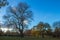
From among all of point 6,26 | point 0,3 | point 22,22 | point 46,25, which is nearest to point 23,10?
point 22,22

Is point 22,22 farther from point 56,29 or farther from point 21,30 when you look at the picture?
point 56,29

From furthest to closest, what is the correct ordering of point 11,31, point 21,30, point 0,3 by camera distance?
point 11,31 < point 21,30 < point 0,3

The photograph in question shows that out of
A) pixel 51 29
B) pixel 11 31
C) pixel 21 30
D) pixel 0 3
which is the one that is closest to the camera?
pixel 0 3

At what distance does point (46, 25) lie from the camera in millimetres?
54312

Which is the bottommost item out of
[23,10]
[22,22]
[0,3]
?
[0,3]

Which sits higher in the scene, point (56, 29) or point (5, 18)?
point (5, 18)

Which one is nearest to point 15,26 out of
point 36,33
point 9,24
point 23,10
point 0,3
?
point 9,24

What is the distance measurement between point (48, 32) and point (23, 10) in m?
13.0

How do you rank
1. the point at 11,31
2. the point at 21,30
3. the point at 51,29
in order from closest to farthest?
1. the point at 21,30
2. the point at 11,31
3. the point at 51,29

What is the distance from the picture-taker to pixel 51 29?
54906mm

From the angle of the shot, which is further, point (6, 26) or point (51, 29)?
point (51, 29)

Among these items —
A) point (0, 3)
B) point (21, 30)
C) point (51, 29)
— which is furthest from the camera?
point (51, 29)

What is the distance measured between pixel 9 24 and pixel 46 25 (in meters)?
14.0

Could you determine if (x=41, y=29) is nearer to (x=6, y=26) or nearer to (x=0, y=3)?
(x=6, y=26)
